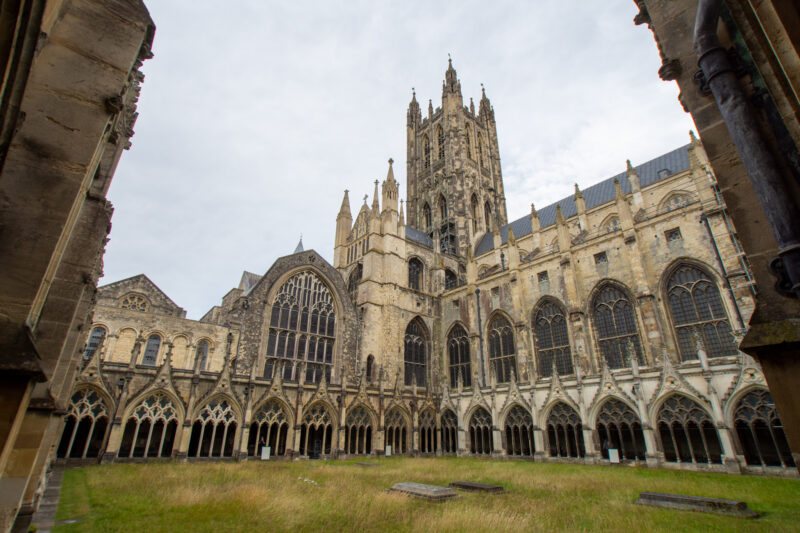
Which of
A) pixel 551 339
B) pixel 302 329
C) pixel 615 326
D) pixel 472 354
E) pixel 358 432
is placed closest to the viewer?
pixel 615 326

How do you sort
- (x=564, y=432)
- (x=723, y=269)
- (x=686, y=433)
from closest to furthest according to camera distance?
(x=686, y=433)
(x=723, y=269)
(x=564, y=432)

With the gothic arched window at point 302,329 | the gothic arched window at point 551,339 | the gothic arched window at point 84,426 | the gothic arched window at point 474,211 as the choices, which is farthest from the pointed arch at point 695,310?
the gothic arched window at point 84,426

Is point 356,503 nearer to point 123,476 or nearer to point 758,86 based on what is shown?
point 123,476

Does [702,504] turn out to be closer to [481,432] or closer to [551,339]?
[551,339]

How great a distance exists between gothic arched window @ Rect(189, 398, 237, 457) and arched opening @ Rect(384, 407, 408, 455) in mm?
9039

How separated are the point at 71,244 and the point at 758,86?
29.9ft

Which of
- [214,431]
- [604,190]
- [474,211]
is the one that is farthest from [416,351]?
[604,190]

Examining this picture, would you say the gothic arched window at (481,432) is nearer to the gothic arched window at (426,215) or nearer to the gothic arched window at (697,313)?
the gothic arched window at (697,313)

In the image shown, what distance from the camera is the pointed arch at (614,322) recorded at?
66.4ft

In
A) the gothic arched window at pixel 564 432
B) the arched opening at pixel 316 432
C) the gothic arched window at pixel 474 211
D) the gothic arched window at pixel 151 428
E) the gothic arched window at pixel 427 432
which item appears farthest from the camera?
the gothic arched window at pixel 474 211

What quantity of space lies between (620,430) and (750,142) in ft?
61.0

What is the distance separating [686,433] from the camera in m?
16.1

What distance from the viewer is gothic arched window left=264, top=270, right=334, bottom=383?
79.0ft

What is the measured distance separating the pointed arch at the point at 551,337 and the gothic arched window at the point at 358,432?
34.7ft
